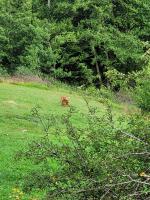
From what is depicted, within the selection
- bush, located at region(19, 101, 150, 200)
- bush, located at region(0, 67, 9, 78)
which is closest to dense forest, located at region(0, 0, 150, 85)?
bush, located at region(0, 67, 9, 78)

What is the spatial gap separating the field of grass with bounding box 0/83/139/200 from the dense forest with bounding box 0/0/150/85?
24.8 ft

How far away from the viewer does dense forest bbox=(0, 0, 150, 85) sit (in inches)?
1812

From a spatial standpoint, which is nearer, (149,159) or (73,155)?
(149,159)

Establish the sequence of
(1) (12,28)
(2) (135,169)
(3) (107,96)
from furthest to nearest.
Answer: (1) (12,28), (3) (107,96), (2) (135,169)

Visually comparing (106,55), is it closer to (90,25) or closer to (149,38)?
(90,25)

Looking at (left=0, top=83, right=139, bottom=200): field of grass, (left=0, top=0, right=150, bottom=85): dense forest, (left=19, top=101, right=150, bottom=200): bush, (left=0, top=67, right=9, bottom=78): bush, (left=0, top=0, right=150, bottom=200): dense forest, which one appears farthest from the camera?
(left=0, top=0, right=150, bottom=85): dense forest

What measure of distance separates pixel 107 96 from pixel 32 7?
44963mm

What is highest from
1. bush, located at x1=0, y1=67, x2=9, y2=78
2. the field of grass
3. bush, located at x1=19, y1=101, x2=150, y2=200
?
bush, located at x1=19, y1=101, x2=150, y2=200

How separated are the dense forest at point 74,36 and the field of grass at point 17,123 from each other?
24.8 ft

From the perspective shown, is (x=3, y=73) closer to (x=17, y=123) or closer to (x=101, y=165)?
(x=17, y=123)

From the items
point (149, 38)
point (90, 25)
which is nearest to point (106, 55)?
point (90, 25)

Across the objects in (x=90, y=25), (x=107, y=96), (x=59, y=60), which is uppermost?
(x=107, y=96)

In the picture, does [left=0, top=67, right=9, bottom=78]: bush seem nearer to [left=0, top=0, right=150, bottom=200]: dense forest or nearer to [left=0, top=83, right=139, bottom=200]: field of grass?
[left=0, top=0, right=150, bottom=200]: dense forest

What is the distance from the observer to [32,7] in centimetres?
5550
